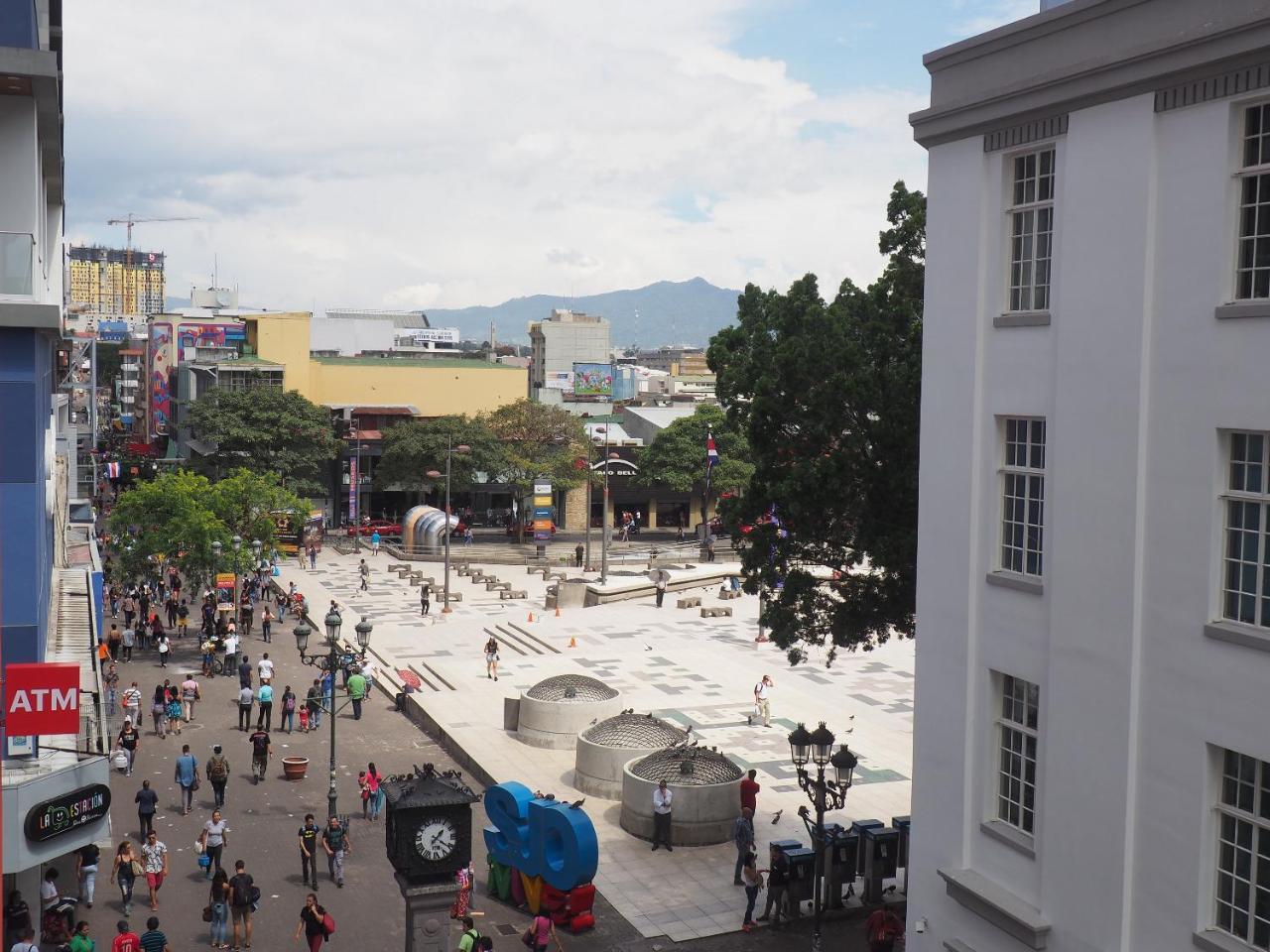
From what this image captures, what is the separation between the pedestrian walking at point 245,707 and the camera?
36.3 metres

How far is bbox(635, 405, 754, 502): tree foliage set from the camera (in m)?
82.2

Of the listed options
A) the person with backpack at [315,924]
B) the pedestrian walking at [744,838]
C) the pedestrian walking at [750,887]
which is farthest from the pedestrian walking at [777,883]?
the person with backpack at [315,924]

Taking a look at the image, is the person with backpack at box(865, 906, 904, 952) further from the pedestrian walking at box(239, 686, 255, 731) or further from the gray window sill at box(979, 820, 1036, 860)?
the pedestrian walking at box(239, 686, 255, 731)

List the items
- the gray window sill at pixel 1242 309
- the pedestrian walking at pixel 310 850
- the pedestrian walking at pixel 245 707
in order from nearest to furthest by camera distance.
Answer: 1. the gray window sill at pixel 1242 309
2. the pedestrian walking at pixel 310 850
3. the pedestrian walking at pixel 245 707

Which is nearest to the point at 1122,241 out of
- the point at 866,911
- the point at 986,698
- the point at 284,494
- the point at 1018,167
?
the point at 1018,167

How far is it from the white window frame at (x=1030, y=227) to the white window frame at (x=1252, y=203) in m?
2.45

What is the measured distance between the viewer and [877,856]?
79.5 ft

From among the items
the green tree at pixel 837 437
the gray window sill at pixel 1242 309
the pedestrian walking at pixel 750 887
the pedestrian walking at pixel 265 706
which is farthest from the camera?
the pedestrian walking at pixel 265 706

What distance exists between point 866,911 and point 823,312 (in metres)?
10.7

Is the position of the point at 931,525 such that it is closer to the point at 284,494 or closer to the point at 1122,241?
the point at 1122,241

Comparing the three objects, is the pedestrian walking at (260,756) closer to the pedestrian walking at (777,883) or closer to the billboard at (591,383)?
the pedestrian walking at (777,883)

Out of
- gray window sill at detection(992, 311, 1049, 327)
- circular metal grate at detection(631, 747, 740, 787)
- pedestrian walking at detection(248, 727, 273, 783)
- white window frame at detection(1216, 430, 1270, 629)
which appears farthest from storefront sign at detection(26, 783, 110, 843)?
white window frame at detection(1216, 430, 1270, 629)

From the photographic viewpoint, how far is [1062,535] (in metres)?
15.3

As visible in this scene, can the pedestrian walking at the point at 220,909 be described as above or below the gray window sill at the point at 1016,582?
below
